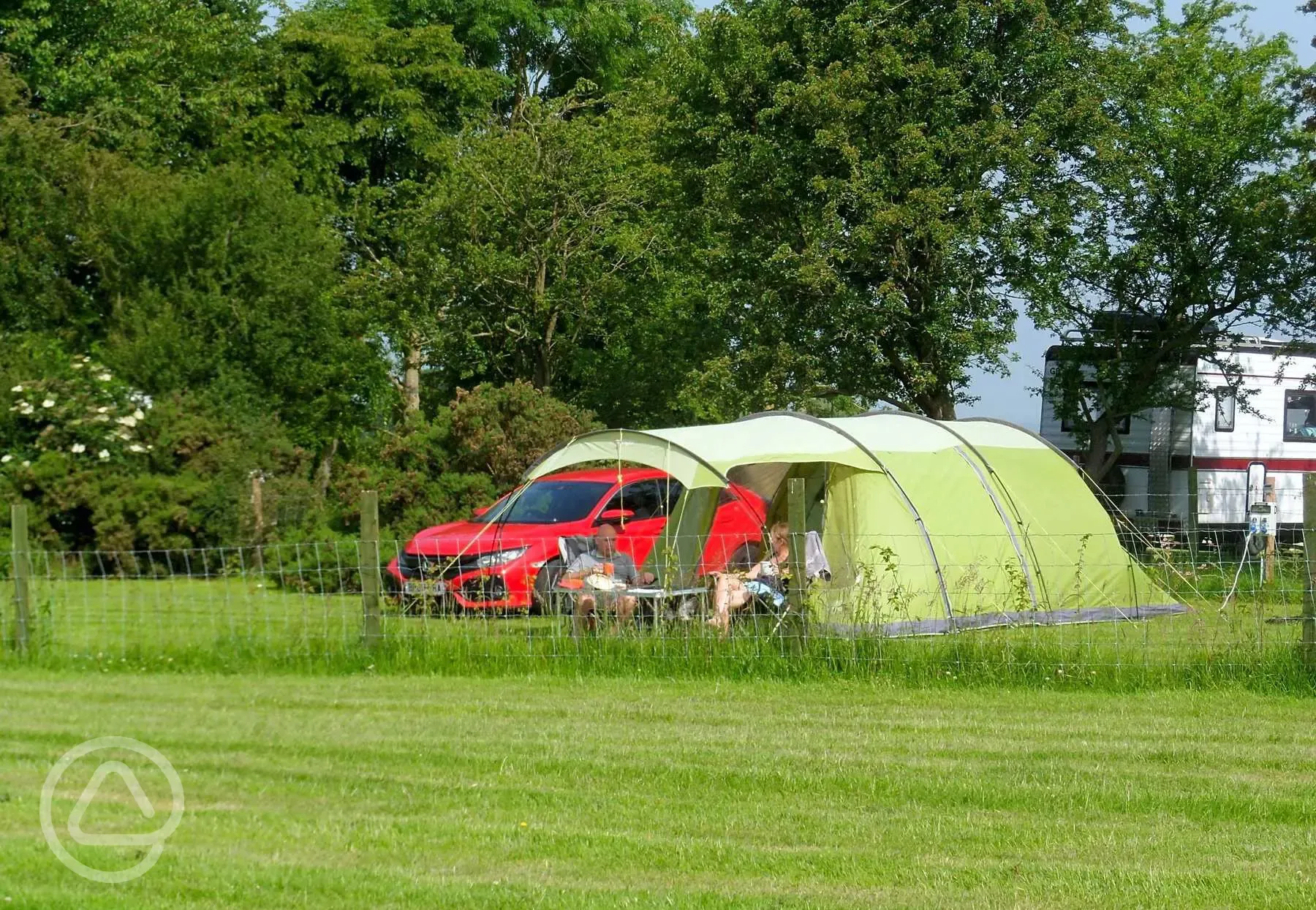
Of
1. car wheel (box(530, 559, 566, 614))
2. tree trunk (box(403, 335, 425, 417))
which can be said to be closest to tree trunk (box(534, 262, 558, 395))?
tree trunk (box(403, 335, 425, 417))

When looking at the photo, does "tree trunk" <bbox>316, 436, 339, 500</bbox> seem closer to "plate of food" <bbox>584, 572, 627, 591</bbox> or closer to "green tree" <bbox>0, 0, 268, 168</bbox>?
"green tree" <bbox>0, 0, 268, 168</bbox>

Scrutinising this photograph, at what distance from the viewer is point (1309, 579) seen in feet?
30.7

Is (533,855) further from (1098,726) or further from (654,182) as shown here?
(654,182)

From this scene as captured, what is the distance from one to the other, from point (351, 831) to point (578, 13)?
33.2m

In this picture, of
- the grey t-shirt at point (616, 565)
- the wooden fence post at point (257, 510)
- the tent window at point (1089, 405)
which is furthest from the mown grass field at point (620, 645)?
the tent window at point (1089, 405)

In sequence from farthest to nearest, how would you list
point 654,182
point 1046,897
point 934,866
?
point 654,182
point 934,866
point 1046,897

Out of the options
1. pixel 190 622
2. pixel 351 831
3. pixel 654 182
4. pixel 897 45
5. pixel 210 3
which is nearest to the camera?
pixel 351 831

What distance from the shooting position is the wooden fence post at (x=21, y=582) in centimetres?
1143

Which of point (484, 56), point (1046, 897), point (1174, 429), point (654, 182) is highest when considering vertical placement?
point (484, 56)

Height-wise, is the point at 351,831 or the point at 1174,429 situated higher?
the point at 1174,429

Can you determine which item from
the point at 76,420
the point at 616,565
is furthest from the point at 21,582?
the point at 76,420

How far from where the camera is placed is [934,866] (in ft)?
18.0

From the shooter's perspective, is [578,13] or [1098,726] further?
[578,13]

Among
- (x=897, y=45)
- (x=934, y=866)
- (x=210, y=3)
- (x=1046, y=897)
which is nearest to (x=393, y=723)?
(x=934, y=866)
